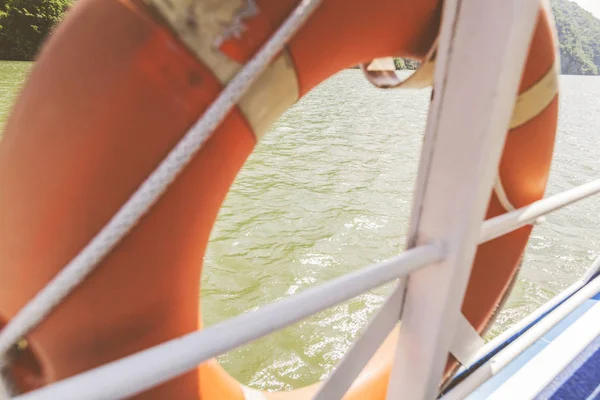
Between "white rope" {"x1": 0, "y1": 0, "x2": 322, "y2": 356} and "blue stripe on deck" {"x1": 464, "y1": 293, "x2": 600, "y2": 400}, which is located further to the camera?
"blue stripe on deck" {"x1": 464, "y1": 293, "x2": 600, "y2": 400}

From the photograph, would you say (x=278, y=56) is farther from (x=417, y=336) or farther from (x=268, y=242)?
(x=268, y=242)

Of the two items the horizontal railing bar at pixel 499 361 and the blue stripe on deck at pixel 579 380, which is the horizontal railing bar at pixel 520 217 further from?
the blue stripe on deck at pixel 579 380

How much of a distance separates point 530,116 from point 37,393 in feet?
2.30

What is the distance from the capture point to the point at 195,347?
348 mm

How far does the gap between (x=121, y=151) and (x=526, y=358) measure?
2.90ft

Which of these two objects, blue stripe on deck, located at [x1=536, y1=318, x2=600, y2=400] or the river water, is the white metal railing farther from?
the river water

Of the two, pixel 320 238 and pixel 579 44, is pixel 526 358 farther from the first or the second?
pixel 579 44

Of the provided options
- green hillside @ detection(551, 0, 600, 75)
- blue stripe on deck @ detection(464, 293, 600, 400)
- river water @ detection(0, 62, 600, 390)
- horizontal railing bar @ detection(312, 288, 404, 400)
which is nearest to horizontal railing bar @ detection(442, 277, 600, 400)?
blue stripe on deck @ detection(464, 293, 600, 400)

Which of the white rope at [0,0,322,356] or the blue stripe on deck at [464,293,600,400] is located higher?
the white rope at [0,0,322,356]

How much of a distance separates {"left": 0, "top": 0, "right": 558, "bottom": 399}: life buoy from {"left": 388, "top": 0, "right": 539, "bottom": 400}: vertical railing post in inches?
5.5

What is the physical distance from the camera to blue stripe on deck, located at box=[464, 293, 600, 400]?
31.2 inches

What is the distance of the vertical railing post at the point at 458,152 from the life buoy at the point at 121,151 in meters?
0.14

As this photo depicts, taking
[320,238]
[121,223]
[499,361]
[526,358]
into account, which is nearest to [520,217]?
[499,361]

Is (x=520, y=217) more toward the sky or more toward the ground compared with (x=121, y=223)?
more toward the ground
